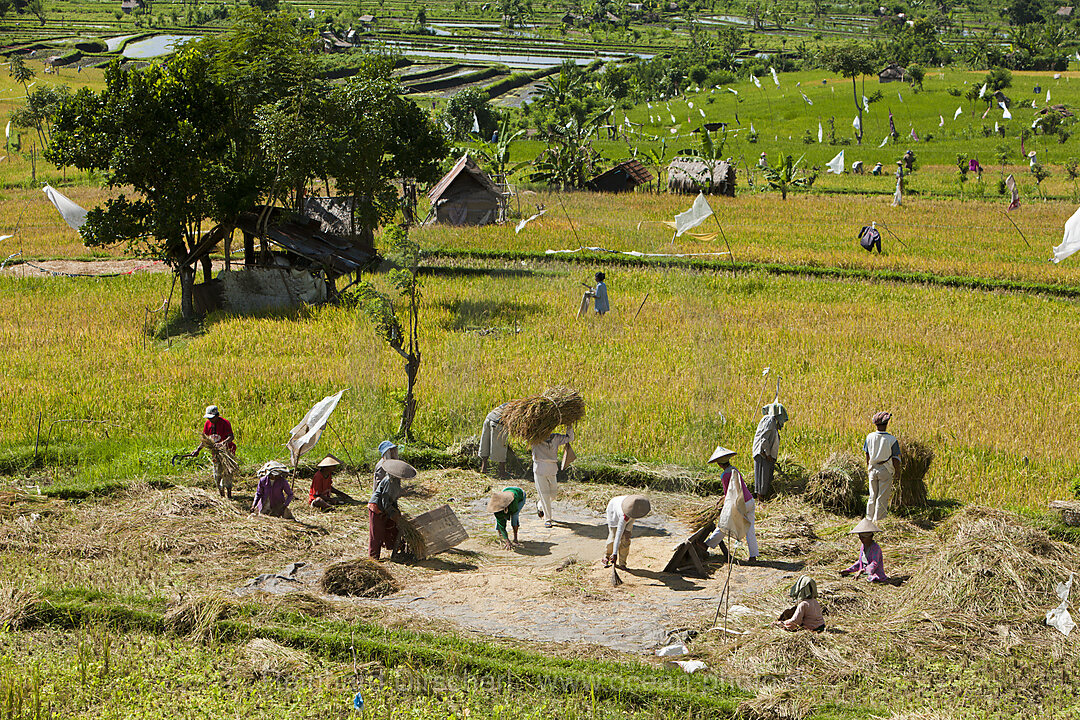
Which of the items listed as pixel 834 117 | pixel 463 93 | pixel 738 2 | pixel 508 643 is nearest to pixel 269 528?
pixel 508 643

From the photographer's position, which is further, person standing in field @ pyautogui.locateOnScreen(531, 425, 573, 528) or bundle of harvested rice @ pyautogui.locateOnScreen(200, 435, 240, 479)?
bundle of harvested rice @ pyautogui.locateOnScreen(200, 435, 240, 479)

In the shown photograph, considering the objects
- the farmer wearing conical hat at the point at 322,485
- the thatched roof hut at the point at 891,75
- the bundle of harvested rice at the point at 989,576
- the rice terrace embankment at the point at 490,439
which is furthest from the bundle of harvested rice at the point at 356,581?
the thatched roof hut at the point at 891,75

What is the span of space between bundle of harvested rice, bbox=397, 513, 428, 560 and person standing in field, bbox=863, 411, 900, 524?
508 centimetres

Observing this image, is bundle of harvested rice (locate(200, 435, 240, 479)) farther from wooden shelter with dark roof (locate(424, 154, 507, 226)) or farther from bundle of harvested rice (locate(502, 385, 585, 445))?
wooden shelter with dark roof (locate(424, 154, 507, 226))

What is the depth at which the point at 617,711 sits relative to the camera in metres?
8.03

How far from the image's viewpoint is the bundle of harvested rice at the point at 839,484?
1222 centimetres

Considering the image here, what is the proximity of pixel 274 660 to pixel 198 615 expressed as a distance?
3.50 ft

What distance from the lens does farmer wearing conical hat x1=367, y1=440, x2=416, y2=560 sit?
34.6ft

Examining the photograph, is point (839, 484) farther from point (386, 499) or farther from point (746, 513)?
point (386, 499)

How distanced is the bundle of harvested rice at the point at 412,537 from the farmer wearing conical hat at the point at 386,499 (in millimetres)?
77

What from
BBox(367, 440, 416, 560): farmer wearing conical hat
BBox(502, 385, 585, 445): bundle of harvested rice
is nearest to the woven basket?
BBox(502, 385, 585, 445): bundle of harvested rice

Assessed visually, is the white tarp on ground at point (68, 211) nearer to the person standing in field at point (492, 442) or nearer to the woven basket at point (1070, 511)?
the person standing in field at point (492, 442)

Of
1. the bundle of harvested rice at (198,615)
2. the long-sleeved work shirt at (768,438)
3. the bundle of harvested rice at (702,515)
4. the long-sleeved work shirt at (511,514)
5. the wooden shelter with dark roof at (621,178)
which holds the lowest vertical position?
the bundle of harvested rice at (198,615)

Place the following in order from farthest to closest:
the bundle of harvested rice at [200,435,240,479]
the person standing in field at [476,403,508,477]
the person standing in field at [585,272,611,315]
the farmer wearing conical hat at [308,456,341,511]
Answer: the person standing in field at [585,272,611,315], the person standing in field at [476,403,508,477], the farmer wearing conical hat at [308,456,341,511], the bundle of harvested rice at [200,435,240,479]
